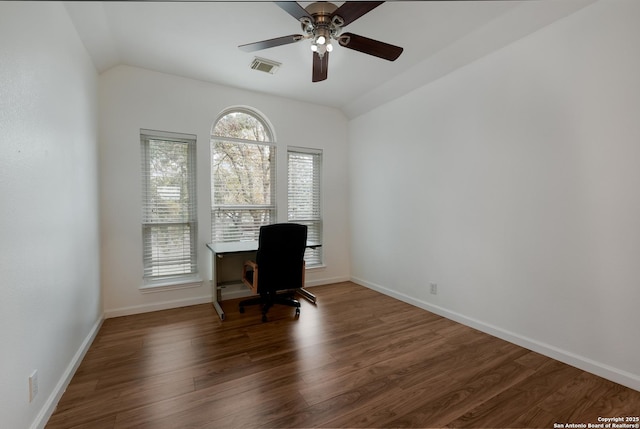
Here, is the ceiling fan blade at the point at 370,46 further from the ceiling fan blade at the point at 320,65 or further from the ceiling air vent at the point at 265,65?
the ceiling air vent at the point at 265,65

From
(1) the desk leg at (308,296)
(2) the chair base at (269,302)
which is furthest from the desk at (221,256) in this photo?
(2) the chair base at (269,302)

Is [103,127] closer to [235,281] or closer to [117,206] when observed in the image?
[117,206]

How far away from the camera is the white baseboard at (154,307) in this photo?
2947mm

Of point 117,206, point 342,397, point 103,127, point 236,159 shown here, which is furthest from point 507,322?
point 103,127

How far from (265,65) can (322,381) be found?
301 cm

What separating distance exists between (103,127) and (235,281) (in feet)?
7.28

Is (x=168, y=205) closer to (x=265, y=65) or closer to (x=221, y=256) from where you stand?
(x=221, y=256)

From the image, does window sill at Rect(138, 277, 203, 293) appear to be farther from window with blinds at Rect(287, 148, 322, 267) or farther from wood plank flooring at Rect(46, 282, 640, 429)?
window with blinds at Rect(287, 148, 322, 267)

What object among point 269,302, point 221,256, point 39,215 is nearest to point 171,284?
point 221,256

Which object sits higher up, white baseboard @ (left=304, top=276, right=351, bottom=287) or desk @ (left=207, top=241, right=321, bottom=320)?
desk @ (left=207, top=241, right=321, bottom=320)

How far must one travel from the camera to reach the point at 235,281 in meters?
3.60

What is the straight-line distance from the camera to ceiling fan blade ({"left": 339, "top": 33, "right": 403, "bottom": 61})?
1.96m

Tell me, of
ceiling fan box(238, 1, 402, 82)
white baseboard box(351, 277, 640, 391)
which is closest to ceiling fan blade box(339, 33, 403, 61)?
ceiling fan box(238, 1, 402, 82)

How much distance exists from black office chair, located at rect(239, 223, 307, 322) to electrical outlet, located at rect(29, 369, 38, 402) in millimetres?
1647
